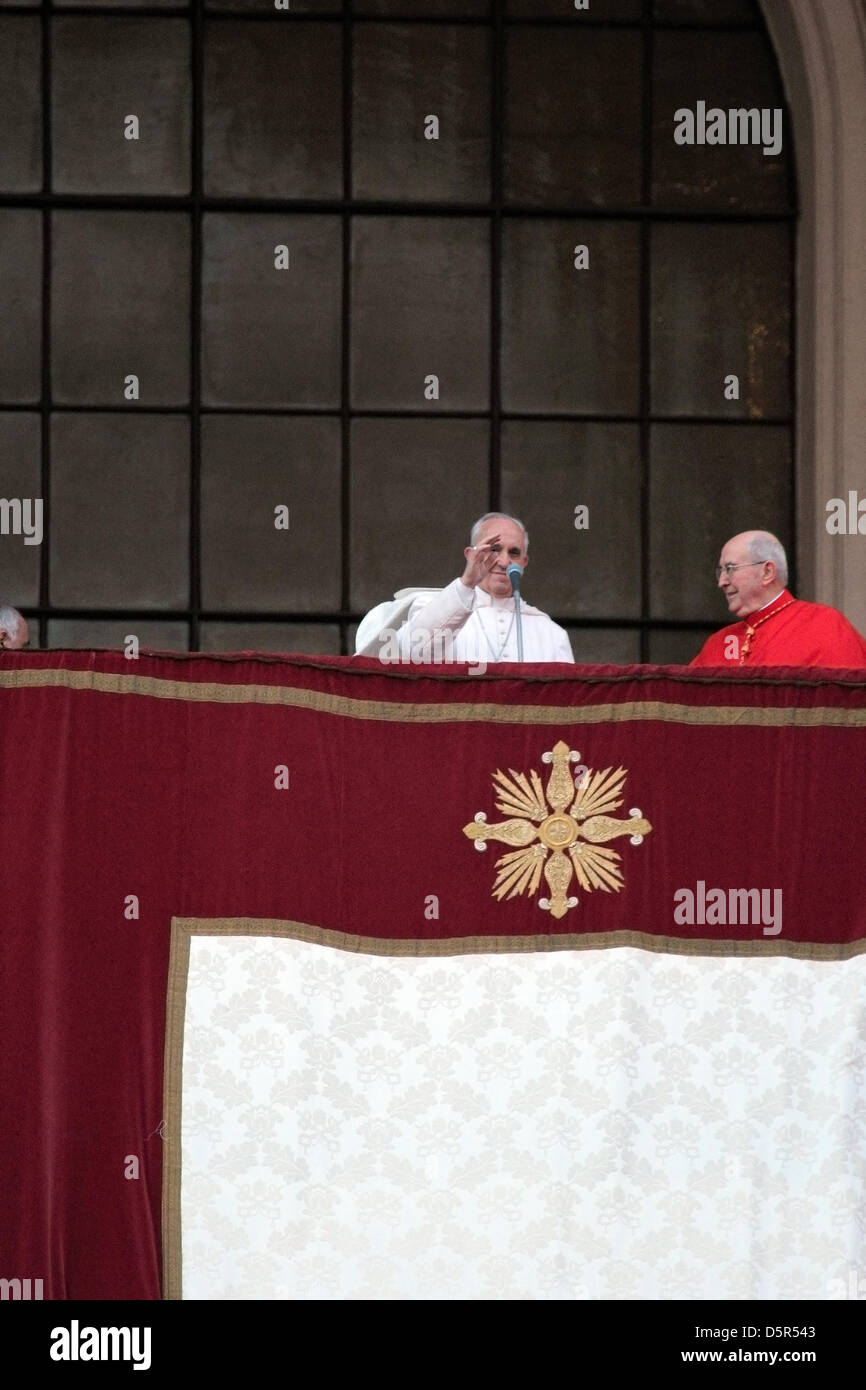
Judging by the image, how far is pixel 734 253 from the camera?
27.9 ft

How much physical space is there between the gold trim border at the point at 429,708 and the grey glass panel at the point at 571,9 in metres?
4.05

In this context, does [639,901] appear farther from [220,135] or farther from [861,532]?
[220,135]

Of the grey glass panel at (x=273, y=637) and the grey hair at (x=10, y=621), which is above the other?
the grey glass panel at (x=273, y=637)

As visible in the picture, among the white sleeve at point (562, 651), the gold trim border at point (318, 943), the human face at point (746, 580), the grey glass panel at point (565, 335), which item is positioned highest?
the grey glass panel at point (565, 335)

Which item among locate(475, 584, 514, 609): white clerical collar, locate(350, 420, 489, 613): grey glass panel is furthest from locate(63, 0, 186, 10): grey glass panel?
locate(475, 584, 514, 609): white clerical collar

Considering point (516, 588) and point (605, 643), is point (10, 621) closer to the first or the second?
point (516, 588)

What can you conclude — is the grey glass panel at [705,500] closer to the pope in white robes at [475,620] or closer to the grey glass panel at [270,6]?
the pope in white robes at [475,620]

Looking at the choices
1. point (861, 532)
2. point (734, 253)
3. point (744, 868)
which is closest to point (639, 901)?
point (744, 868)

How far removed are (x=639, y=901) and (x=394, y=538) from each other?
128 inches

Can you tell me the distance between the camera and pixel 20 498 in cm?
826

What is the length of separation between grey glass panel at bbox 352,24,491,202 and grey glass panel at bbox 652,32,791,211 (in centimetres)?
67

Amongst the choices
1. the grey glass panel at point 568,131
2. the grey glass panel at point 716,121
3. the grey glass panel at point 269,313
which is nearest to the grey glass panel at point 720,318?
the grey glass panel at point 716,121

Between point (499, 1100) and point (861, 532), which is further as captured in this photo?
point (861, 532)

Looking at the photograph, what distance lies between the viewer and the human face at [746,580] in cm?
663
